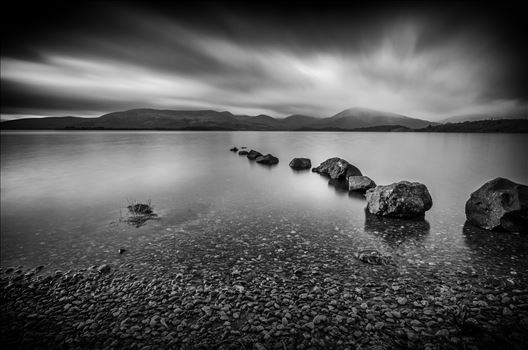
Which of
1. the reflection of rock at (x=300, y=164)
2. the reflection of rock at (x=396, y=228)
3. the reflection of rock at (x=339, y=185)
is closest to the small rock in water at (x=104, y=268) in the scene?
the reflection of rock at (x=396, y=228)

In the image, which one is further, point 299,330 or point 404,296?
point 404,296

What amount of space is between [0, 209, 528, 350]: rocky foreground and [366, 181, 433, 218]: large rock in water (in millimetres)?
4418

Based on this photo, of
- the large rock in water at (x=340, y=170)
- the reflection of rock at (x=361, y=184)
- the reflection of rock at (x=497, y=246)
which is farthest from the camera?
the large rock in water at (x=340, y=170)

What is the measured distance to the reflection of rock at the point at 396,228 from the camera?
1105 centimetres

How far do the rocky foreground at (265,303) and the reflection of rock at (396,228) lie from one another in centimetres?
193

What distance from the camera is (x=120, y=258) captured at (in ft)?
30.4

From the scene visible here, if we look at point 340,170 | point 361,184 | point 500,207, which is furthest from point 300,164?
point 500,207

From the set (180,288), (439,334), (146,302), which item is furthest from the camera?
(180,288)

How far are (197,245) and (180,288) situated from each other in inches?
119

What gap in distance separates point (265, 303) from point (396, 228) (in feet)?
28.1

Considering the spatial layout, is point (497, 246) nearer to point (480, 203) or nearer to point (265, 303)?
point (480, 203)

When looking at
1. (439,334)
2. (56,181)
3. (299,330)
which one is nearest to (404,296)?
(439,334)

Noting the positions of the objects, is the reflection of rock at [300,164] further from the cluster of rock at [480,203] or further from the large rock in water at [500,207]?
the large rock in water at [500,207]

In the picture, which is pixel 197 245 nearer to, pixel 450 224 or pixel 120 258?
pixel 120 258
